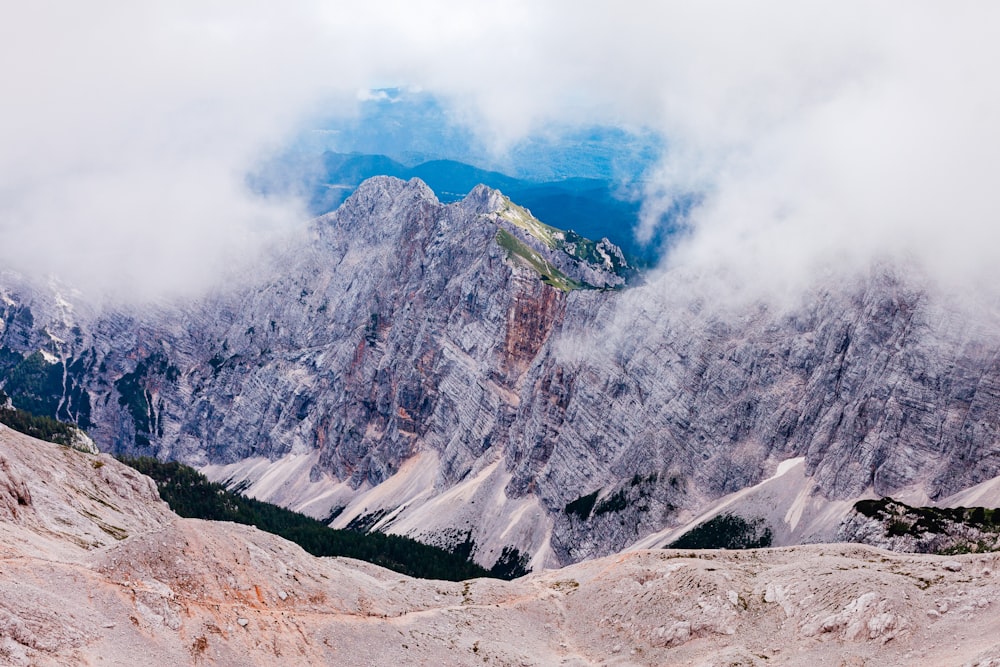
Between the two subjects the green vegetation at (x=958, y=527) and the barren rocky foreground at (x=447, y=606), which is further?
the green vegetation at (x=958, y=527)

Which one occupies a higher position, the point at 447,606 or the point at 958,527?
the point at 958,527

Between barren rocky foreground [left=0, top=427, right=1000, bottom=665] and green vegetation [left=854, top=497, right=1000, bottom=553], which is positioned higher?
green vegetation [left=854, top=497, right=1000, bottom=553]

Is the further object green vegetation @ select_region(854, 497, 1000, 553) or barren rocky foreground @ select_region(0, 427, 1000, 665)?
green vegetation @ select_region(854, 497, 1000, 553)

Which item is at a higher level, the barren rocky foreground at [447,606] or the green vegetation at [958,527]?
the green vegetation at [958,527]

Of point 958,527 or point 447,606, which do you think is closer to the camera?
point 447,606

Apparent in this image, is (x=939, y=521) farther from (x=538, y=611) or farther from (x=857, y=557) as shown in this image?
(x=538, y=611)

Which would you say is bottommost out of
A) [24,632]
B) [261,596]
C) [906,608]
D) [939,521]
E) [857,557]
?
[24,632]

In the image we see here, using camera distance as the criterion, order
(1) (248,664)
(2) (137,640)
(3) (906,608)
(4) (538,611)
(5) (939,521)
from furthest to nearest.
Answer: (5) (939,521) < (4) (538,611) < (3) (906,608) < (1) (248,664) < (2) (137,640)

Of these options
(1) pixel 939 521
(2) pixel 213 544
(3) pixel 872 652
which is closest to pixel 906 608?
(3) pixel 872 652
